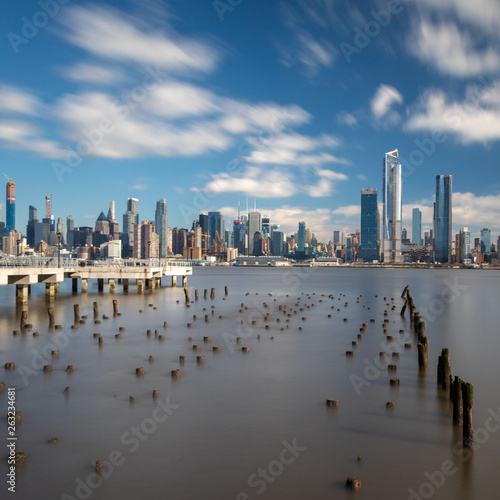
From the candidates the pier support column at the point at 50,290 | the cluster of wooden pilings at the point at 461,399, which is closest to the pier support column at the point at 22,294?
the pier support column at the point at 50,290

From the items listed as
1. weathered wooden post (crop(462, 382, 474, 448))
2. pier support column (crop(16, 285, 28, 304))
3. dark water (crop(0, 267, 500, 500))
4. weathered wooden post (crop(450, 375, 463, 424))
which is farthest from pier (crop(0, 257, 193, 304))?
weathered wooden post (crop(462, 382, 474, 448))

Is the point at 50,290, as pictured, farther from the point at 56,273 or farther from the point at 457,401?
the point at 457,401

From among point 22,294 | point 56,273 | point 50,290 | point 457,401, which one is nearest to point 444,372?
point 457,401

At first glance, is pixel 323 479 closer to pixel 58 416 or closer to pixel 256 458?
pixel 256 458

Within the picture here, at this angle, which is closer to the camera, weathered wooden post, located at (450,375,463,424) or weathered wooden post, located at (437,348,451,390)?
weathered wooden post, located at (450,375,463,424)

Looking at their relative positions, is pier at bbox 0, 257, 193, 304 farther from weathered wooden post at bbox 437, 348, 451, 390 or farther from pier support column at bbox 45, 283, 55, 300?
weathered wooden post at bbox 437, 348, 451, 390

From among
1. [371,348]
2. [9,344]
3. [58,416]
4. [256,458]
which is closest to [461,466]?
[256,458]
